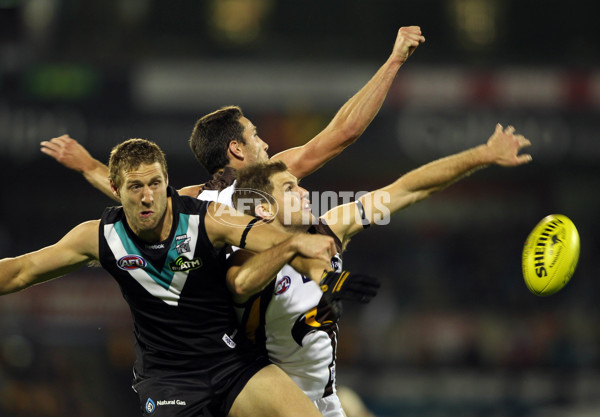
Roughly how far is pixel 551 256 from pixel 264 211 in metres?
1.91

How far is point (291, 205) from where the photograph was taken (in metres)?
5.03

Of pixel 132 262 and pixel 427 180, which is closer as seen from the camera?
pixel 132 262

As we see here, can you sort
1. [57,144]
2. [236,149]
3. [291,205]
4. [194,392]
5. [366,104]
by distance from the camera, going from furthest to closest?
[57,144]
[366,104]
[236,149]
[291,205]
[194,392]

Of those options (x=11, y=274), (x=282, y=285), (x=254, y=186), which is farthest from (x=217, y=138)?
(x=11, y=274)

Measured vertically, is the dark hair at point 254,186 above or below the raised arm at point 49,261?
above

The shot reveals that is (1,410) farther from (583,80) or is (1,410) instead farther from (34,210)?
(583,80)

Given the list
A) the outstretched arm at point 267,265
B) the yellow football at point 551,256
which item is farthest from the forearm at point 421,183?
the outstretched arm at point 267,265

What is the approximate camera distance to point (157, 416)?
4801 mm

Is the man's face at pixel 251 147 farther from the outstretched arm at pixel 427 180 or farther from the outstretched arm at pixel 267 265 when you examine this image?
the outstretched arm at pixel 267 265

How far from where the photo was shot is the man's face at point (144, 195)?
4582 millimetres

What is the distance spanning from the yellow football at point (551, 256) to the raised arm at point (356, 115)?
1.42 metres

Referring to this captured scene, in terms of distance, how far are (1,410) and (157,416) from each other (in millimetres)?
8161

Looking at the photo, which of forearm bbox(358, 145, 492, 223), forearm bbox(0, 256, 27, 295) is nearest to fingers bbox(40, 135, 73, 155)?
forearm bbox(0, 256, 27, 295)

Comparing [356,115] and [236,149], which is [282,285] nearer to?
[236,149]
